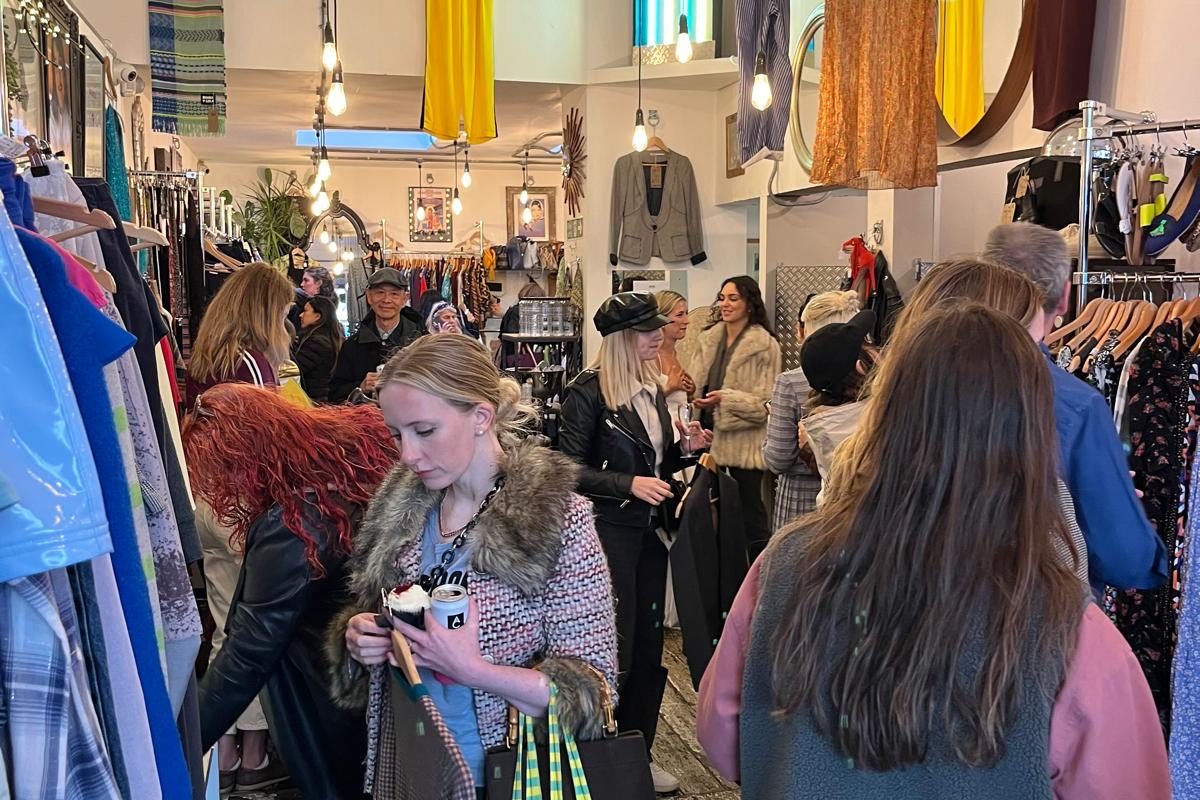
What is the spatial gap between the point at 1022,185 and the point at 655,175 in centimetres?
462

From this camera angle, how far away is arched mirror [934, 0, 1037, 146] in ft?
17.3

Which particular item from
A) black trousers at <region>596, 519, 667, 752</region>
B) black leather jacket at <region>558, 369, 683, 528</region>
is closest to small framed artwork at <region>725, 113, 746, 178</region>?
black leather jacket at <region>558, 369, 683, 528</region>

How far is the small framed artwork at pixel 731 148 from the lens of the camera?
8.60 meters

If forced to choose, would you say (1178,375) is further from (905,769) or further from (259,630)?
(259,630)

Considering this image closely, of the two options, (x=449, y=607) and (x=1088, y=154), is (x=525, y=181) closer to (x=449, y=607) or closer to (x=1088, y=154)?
(x=1088, y=154)

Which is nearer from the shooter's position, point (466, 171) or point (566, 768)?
point (566, 768)

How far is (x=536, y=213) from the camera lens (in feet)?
48.9

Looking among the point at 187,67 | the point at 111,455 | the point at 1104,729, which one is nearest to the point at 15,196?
the point at 111,455

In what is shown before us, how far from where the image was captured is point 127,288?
1.88 m

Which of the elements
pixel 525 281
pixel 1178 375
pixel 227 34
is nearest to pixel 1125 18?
pixel 1178 375

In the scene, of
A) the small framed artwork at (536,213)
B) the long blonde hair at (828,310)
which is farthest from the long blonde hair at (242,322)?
the small framed artwork at (536,213)

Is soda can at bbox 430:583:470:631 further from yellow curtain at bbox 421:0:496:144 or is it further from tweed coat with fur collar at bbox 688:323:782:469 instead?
yellow curtain at bbox 421:0:496:144

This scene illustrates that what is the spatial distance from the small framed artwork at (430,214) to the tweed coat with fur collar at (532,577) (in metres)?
13.6

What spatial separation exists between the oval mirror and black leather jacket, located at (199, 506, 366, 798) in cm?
→ 564
